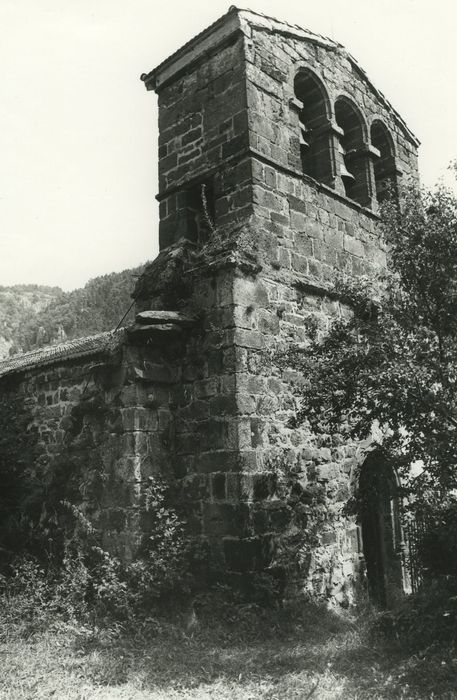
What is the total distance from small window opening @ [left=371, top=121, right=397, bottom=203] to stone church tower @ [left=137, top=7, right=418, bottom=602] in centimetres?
68

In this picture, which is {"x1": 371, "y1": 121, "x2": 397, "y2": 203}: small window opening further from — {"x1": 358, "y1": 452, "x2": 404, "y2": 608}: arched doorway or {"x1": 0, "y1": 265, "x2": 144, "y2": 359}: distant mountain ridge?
{"x1": 0, "y1": 265, "x2": 144, "y2": 359}: distant mountain ridge

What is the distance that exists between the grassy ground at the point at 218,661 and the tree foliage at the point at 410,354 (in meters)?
1.50

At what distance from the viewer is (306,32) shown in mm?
9031

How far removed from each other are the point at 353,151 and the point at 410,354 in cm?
511

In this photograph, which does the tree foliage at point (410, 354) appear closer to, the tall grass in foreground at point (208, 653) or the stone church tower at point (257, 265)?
the stone church tower at point (257, 265)

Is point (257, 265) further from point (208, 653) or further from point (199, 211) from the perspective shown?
point (208, 653)

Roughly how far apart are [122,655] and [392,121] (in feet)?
30.3

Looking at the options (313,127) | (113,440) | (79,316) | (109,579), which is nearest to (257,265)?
(113,440)

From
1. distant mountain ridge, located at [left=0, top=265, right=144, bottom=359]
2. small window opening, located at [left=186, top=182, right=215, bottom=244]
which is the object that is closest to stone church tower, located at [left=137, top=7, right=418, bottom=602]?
small window opening, located at [left=186, top=182, right=215, bottom=244]

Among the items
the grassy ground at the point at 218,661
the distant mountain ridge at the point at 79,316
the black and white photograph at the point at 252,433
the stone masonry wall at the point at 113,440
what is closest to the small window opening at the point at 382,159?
the black and white photograph at the point at 252,433

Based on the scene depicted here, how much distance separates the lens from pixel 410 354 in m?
5.77

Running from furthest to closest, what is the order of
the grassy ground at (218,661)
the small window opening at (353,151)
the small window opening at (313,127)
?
the small window opening at (353,151) → the small window opening at (313,127) → the grassy ground at (218,661)

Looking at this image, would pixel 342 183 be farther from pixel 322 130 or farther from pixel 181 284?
pixel 181 284

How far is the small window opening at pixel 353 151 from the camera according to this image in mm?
9789
